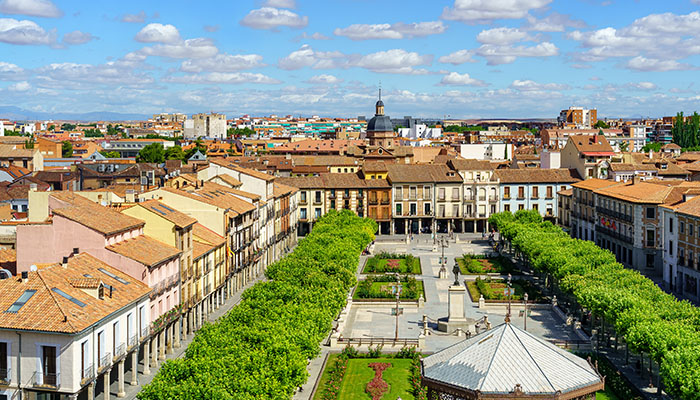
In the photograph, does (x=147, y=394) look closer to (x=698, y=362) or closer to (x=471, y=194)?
(x=698, y=362)

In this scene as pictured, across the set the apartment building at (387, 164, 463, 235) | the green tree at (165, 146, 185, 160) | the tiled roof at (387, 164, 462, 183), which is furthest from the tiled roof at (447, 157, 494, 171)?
the green tree at (165, 146, 185, 160)

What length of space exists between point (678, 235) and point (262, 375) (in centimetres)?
5598

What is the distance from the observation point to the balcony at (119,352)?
4234cm

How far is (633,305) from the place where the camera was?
157 ft

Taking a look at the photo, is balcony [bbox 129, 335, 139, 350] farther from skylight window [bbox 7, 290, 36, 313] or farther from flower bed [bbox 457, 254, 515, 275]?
flower bed [bbox 457, 254, 515, 275]

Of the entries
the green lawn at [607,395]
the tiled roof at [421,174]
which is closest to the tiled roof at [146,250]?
the green lawn at [607,395]

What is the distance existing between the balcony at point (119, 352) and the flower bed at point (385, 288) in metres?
30.5

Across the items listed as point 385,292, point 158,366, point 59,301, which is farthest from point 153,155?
point 59,301

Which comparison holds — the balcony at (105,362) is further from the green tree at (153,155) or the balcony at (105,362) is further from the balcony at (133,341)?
the green tree at (153,155)

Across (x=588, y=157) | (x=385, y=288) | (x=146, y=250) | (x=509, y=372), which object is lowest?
(x=385, y=288)

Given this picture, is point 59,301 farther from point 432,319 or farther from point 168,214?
point 432,319

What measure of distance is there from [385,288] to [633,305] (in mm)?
32090

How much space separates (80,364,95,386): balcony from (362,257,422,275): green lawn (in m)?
50.2

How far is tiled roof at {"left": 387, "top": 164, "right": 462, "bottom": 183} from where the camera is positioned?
414ft
